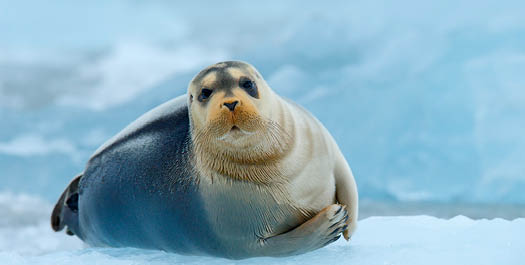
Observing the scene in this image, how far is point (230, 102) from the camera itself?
1751mm

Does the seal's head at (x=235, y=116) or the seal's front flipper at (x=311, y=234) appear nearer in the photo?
the seal's head at (x=235, y=116)

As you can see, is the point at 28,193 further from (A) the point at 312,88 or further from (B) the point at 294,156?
(B) the point at 294,156

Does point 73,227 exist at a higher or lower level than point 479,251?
higher

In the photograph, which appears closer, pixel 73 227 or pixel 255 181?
pixel 255 181

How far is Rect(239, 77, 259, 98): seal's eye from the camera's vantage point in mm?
1869

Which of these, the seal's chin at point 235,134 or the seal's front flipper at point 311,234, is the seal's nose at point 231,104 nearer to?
the seal's chin at point 235,134

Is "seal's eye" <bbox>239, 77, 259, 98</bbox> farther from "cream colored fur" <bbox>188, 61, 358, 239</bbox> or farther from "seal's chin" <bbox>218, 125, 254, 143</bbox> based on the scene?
"seal's chin" <bbox>218, 125, 254, 143</bbox>

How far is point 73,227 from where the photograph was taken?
304 centimetres

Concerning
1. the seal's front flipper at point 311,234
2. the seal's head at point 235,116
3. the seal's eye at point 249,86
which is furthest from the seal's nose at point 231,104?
the seal's front flipper at point 311,234

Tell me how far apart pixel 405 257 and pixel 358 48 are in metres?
8.92

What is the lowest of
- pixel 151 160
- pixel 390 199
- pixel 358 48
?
pixel 151 160

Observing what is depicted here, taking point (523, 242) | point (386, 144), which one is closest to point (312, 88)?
point (386, 144)

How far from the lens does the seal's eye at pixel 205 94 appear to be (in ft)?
6.15

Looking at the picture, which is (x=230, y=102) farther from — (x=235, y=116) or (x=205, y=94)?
(x=205, y=94)
